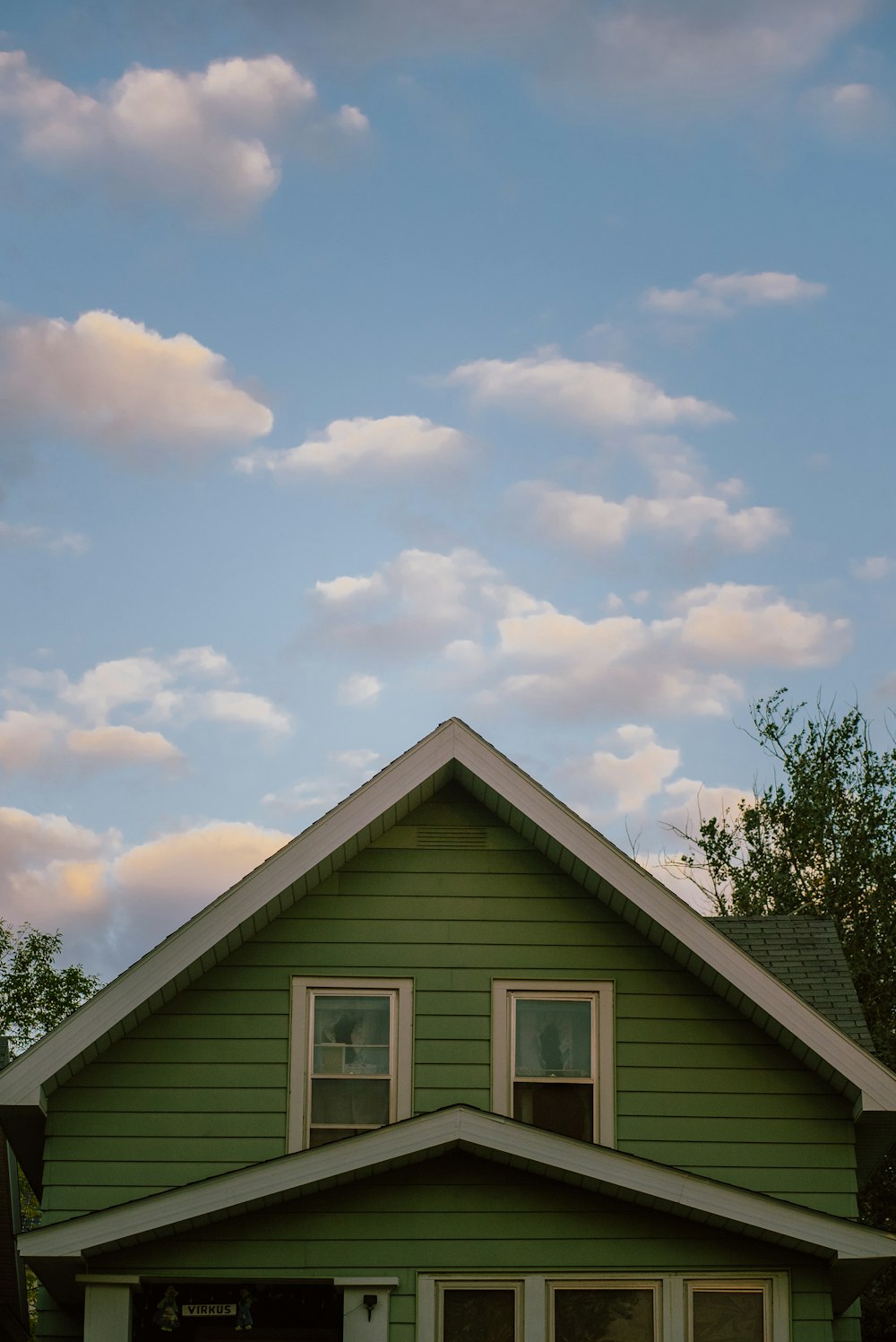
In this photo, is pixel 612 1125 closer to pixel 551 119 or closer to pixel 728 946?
pixel 728 946

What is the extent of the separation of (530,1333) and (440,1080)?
202 cm

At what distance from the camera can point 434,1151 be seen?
11.6 meters

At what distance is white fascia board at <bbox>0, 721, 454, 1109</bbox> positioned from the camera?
11984mm

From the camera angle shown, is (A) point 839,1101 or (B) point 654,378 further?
(B) point 654,378

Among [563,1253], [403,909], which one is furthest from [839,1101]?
[403,909]

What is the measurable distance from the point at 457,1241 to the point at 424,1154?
82 centimetres

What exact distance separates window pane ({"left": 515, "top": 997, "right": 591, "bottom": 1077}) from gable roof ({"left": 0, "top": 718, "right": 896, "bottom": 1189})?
0.93m

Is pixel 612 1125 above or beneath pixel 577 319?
beneath

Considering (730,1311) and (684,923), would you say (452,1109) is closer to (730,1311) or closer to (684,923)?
(684,923)

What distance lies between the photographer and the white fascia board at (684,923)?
12.2 meters

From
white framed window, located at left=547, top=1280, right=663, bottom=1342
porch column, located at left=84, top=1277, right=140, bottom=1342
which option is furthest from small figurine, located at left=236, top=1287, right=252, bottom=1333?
white framed window, located at left=547, top=1280, right=663, bottom=1342

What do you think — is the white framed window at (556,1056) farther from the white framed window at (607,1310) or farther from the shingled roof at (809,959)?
the shingled roof at (809,959)

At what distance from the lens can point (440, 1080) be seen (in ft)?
41.4

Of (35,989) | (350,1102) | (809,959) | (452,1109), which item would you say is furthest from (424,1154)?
(35,989)
